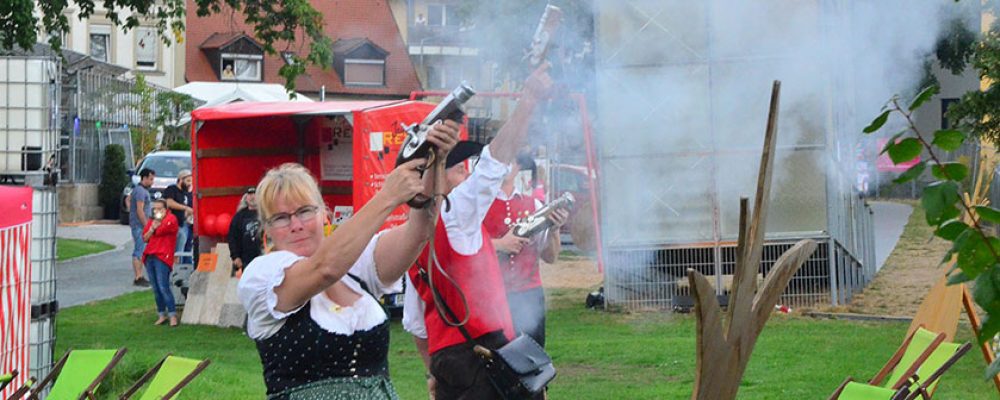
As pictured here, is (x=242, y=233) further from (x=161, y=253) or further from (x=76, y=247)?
(x=76, y=247)

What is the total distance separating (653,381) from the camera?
9992 mm

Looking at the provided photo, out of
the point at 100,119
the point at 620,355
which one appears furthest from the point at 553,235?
the point at 100,119

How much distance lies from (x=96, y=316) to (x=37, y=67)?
854 cm

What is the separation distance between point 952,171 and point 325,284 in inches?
71.6

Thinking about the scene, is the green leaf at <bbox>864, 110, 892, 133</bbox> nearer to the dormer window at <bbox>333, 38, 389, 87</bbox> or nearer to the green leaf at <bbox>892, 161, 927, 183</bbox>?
the green leaf at <bbox>892, 161, 927, 183</bbox>

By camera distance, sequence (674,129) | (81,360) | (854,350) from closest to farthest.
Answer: (81,360), (854,350), (674,129)

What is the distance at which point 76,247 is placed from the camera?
25750 mm

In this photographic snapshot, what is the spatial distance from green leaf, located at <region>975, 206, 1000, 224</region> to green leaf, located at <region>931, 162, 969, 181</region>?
8cm

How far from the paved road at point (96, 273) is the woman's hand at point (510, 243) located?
11476 mm

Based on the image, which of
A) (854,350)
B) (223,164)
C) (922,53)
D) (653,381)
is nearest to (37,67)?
Answer: (653,381)

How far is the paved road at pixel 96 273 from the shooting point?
61.8 ft

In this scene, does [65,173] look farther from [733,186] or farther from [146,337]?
[733,186]

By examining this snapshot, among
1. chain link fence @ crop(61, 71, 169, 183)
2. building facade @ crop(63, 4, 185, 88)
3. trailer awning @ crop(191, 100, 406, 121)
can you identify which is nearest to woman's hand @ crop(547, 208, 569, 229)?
trailer awning @ crop(191, 100, 406, 121)

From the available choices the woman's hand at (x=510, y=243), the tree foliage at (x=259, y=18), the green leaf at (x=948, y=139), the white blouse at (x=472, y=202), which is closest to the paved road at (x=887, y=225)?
the tree foliage at (x=259, y=18)
